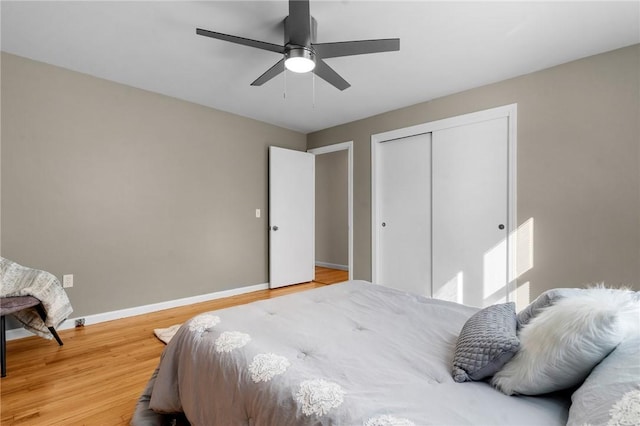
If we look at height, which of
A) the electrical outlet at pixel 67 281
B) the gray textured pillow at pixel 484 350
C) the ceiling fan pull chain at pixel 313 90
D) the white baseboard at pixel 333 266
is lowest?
the white baseboard at pixel 333 266

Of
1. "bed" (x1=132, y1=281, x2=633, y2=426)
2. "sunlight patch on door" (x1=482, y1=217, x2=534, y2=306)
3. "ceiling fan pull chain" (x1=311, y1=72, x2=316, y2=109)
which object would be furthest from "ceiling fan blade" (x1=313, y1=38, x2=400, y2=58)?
"sunlight patch on door" (x1=482, y1=217, x2=534, y2=306)

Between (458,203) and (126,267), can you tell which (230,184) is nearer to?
(126,267)

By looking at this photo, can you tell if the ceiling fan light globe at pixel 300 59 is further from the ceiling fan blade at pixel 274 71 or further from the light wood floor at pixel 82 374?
the light wood floor at pixel 82 374

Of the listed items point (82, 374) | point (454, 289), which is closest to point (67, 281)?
point (82, 374)

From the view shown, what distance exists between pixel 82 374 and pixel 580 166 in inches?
166

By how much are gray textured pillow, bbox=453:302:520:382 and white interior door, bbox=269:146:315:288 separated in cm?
354

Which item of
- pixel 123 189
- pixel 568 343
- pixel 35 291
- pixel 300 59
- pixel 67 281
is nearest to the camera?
pixel 568 343

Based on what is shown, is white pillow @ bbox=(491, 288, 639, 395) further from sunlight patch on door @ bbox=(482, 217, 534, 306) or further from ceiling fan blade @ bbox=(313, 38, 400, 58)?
sunlight patch on door @ bbox=(482, 217, 534, 306)

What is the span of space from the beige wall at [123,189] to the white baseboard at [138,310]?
0.06 metres

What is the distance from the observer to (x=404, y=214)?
385 cm

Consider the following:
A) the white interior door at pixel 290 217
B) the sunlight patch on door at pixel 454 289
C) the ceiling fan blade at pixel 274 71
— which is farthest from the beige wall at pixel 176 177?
the ceiling fan blade at pixel 274 71

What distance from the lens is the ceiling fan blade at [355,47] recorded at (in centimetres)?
183

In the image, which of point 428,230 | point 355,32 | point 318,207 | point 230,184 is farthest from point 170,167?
point 318,207

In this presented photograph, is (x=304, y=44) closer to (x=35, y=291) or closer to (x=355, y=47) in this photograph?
(x=355, y=47)
